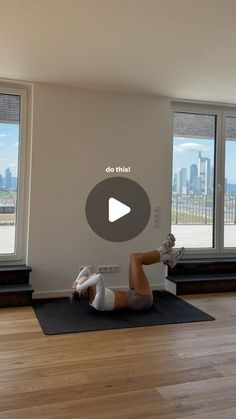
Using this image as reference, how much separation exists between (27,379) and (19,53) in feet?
8.97

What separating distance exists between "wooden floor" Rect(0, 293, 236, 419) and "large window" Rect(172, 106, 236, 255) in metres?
1.79

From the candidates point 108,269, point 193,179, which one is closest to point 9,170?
point 108,269

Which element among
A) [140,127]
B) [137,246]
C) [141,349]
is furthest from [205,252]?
[141,349]

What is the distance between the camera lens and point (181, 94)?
4.66 meters

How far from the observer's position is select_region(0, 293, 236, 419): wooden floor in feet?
6.97

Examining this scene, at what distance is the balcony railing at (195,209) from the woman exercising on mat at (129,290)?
1.14 m

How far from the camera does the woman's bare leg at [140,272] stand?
3.89 meters

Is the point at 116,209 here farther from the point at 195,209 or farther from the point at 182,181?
the point at 195,209

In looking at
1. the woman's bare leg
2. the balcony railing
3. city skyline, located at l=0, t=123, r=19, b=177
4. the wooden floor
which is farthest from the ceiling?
the wooden floor

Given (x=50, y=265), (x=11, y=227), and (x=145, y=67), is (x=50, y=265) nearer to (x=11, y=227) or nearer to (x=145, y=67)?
(x=11, y=227)

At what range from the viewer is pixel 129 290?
12.9ft

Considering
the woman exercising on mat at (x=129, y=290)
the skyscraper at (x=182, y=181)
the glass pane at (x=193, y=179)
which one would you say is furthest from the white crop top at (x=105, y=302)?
the skyscraper at (x=182, y=181)

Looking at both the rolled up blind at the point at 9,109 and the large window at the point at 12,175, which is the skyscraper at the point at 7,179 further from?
the rolled up blind at the point at 9,109
